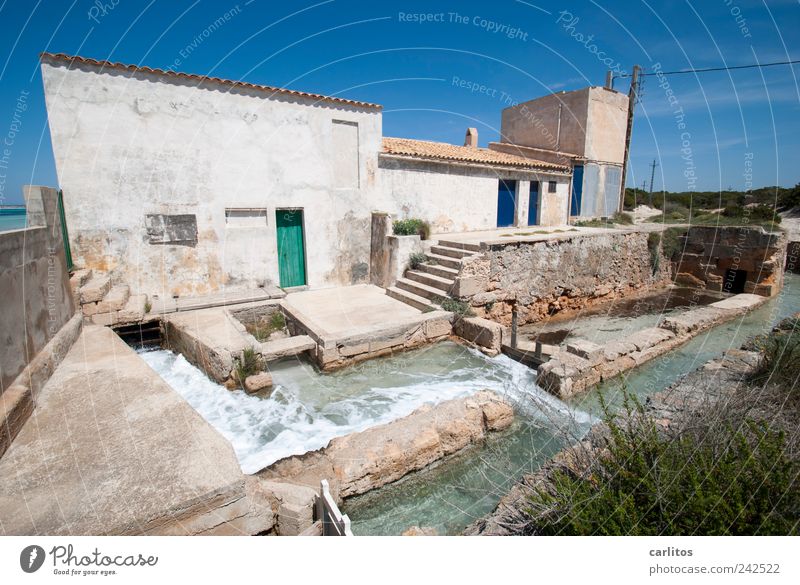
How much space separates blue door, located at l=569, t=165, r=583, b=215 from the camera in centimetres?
1794

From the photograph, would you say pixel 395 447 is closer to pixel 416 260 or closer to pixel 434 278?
pixel 434 278

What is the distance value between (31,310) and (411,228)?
331 inches

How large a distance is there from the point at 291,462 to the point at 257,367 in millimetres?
2832

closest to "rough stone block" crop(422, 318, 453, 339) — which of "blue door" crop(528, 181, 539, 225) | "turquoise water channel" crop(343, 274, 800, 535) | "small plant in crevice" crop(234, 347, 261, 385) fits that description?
"turquoise water channel" crop(343, 274, 800, 535)

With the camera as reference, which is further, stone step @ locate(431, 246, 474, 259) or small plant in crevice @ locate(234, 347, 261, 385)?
stone step @ locate(431, 246, 474, 259)

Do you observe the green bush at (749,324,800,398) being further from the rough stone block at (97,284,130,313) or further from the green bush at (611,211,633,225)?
the green bush at (611,211,633,225)

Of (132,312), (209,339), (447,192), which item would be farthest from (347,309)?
(447,192)

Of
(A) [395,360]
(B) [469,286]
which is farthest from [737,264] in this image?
(A) [395,360]

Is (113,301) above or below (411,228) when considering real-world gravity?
below

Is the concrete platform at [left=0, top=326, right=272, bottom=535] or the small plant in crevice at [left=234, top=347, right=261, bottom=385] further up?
the concrete platform at [left=0, top=326, right=272, bottom=535]

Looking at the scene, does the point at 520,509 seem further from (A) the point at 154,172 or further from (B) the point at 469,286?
(A) the point at 154,172

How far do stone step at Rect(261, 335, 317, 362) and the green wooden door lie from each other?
12.4ft

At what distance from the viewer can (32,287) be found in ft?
15.7

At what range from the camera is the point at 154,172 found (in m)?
8.57
